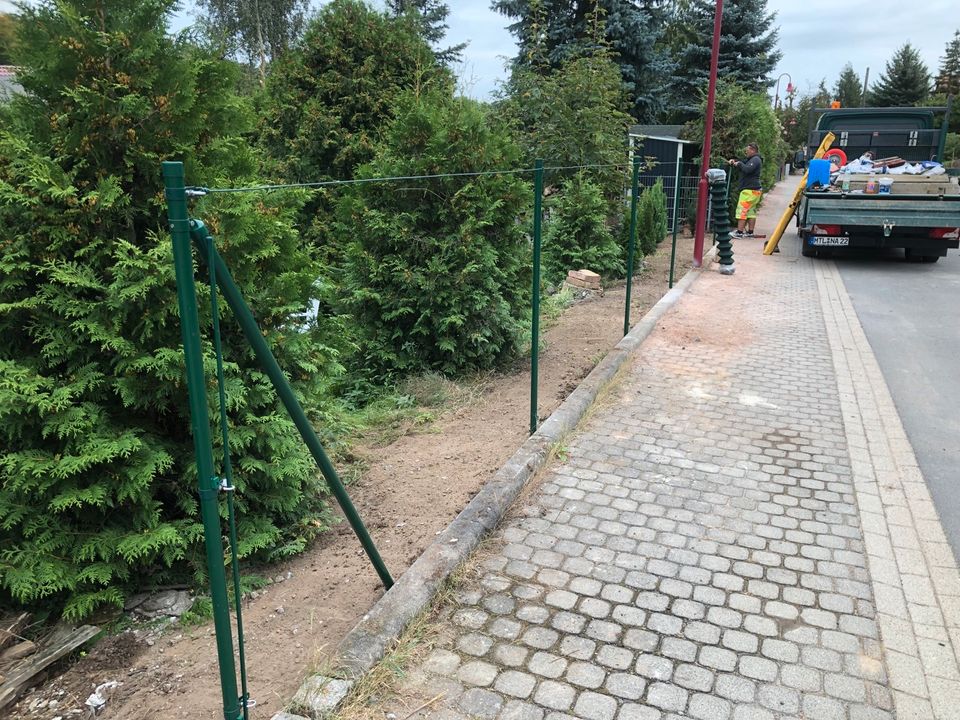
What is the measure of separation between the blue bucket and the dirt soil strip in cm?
871

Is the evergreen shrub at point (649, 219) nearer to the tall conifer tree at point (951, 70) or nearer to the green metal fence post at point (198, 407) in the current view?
the green metal fence post at point (198, 407)

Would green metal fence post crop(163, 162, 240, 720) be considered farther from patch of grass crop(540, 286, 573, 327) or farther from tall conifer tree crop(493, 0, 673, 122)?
tall conifer tree crop(493, 0, 673, 122)

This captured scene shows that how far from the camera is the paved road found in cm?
465

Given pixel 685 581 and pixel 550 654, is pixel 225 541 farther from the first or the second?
pixel 685 581

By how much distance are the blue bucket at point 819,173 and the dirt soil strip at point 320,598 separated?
28.6 feet

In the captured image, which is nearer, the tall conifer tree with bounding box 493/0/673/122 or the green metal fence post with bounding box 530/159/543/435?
the green metal fence post with bounding box 530/159/543/435

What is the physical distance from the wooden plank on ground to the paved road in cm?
413

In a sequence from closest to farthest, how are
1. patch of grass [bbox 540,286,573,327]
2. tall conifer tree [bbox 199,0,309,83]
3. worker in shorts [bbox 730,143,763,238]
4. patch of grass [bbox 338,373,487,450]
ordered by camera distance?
1. patch of grass [bbox 338,373,487,450]
2. patch of grass [bbox 540,286,573,327]
3. worker in shorts [bbox 730,143,763,238]
4. tall conifer tree [bbox 199,0,309,83]

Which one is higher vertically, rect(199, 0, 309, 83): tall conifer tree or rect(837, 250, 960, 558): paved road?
rect(199, 0, 309, 83): tall conifer tree

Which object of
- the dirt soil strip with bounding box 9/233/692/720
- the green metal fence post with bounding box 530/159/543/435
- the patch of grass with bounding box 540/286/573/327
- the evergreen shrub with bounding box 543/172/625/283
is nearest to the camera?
the dirt soil strip with bounding box 9/233/692/720

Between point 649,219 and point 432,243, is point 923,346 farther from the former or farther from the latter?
point 649,219

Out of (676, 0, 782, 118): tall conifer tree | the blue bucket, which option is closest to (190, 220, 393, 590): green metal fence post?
the blue bucket

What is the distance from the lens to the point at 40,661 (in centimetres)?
266

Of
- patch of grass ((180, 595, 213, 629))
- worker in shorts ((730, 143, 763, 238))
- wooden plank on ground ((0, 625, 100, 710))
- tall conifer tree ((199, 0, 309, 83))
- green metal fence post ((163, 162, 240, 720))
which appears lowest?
patch of grass ((180, 595, 213, 629))
